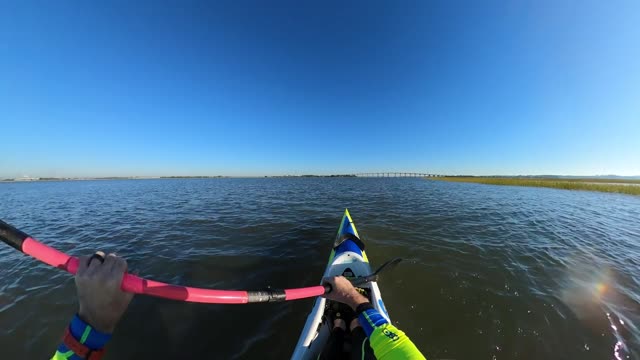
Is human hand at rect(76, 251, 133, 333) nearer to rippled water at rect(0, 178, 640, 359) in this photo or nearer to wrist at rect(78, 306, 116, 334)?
wrist at rect(78, 306, 116, 334)

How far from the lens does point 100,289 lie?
1.42m

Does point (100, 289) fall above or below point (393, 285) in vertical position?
above

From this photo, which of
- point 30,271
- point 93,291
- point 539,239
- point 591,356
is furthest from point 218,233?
point 539,239

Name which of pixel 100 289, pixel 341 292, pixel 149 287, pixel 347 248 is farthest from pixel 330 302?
pixel 100 289

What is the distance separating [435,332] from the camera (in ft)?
15.3

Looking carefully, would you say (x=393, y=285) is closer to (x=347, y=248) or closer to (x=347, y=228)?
(x=347, y=248)

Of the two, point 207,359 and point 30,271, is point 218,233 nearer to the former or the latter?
point 30,271

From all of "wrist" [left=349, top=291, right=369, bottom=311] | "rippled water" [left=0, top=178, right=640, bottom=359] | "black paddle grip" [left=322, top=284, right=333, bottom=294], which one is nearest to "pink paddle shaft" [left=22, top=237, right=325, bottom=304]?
"black paddle grip" [left=322, top=284, right=333, bottom=294]

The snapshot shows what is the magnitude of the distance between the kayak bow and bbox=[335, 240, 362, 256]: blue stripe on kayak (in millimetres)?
4411

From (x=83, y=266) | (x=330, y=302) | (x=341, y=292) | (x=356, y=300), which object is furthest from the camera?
(x=330, y=302)

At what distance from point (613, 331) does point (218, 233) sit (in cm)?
1271

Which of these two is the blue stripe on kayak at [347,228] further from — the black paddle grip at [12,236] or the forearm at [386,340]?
the black paddle grip at [12,236]

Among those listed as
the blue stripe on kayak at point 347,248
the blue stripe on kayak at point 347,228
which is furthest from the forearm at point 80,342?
the blue stripe on kayak at point 347,228

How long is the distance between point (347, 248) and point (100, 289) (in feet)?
20.6
